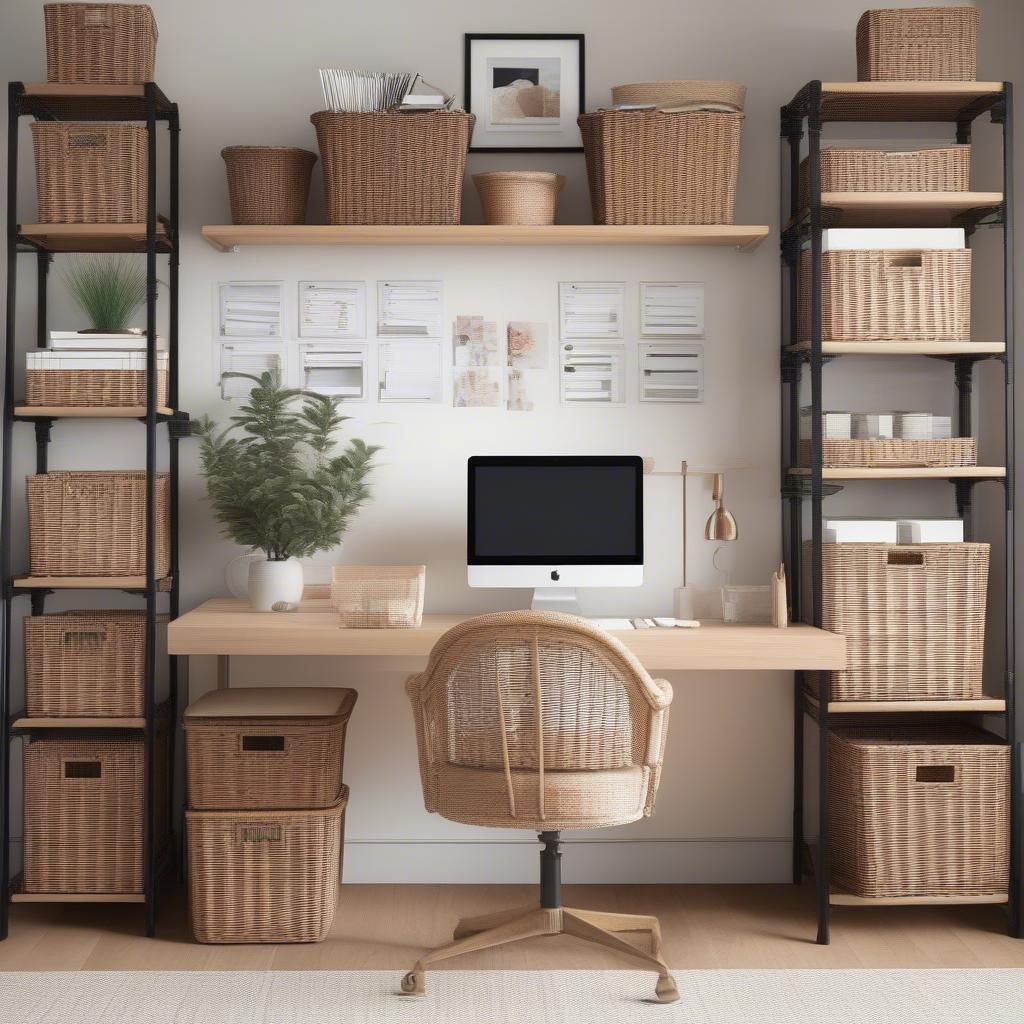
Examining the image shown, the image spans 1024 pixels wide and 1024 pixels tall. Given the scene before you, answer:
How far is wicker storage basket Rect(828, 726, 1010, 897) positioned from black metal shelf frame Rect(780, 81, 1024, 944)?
62 mm

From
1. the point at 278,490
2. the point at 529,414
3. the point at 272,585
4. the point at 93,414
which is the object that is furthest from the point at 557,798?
the point at 93,414

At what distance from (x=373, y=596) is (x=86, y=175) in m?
1.42

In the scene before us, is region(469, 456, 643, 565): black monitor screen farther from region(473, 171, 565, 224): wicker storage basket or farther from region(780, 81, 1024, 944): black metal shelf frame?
region(473, 171, 565, 224): wicker storage basket

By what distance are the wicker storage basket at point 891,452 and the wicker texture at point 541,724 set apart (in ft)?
3.04

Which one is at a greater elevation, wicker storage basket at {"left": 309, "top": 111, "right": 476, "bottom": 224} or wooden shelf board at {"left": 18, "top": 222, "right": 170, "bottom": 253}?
wicker storage basket at {"left": 309, "top": 111, "right": 476, "bottom": 224}

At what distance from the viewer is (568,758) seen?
2650 mm

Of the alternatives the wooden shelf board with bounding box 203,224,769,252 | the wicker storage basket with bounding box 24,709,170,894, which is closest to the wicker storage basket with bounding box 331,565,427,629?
the wicker storage basket with bounding box 24,709,170,894

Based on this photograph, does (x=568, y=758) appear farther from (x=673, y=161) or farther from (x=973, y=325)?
(x=973, y=325)

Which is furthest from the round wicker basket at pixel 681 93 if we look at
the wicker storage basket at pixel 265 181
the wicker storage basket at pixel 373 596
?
the wicker storage basket at pixel 373 596

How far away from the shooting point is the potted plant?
3281 millimetres

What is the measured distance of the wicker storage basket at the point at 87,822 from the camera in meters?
3.18

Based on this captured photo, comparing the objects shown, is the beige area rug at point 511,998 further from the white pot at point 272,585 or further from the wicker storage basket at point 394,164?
the wicker storage basket at point 394,164

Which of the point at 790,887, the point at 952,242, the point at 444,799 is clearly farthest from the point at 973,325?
the point at 444,799

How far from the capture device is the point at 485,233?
3281 millimetres
